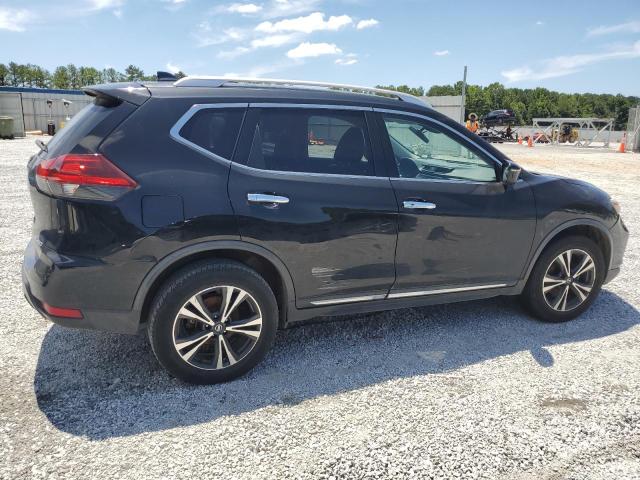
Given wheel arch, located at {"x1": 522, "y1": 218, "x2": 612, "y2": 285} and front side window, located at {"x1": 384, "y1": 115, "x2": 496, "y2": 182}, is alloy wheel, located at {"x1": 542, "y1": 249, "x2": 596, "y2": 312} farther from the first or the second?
front side window, located at {"x1": 384, "y1": 115, "x2": 496, "y2": 182}

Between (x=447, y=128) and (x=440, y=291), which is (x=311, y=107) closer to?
(x=447, y=128)

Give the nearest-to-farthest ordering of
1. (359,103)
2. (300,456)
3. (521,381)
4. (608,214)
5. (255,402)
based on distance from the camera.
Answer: (300,456)
(255,402)
(521,381)
(359,103)
(608,214)

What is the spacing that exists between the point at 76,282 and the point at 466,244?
104 inches

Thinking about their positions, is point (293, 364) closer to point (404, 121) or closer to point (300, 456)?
point (300, 456)

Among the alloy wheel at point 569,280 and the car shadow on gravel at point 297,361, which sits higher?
the alloy wheel at point 569,280

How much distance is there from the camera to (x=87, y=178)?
2.82 m

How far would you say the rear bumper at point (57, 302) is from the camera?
2895mm

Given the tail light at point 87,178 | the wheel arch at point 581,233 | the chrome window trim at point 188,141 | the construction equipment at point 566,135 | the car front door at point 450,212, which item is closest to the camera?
the tail light at point 87,178

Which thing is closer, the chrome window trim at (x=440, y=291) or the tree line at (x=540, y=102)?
the chrome window trim at (x=440, y=291)

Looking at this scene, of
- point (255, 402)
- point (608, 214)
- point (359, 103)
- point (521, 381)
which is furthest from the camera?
point (608, 214)

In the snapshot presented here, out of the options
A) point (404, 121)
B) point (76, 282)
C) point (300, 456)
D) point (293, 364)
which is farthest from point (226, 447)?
point (404, 121)

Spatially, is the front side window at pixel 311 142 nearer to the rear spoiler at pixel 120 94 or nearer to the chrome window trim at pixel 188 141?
the chrome window trim at pixel 188 141

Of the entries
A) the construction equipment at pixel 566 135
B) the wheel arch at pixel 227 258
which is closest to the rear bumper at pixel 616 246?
the wheel arch at pixel 227 258

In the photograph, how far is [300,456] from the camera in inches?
102
